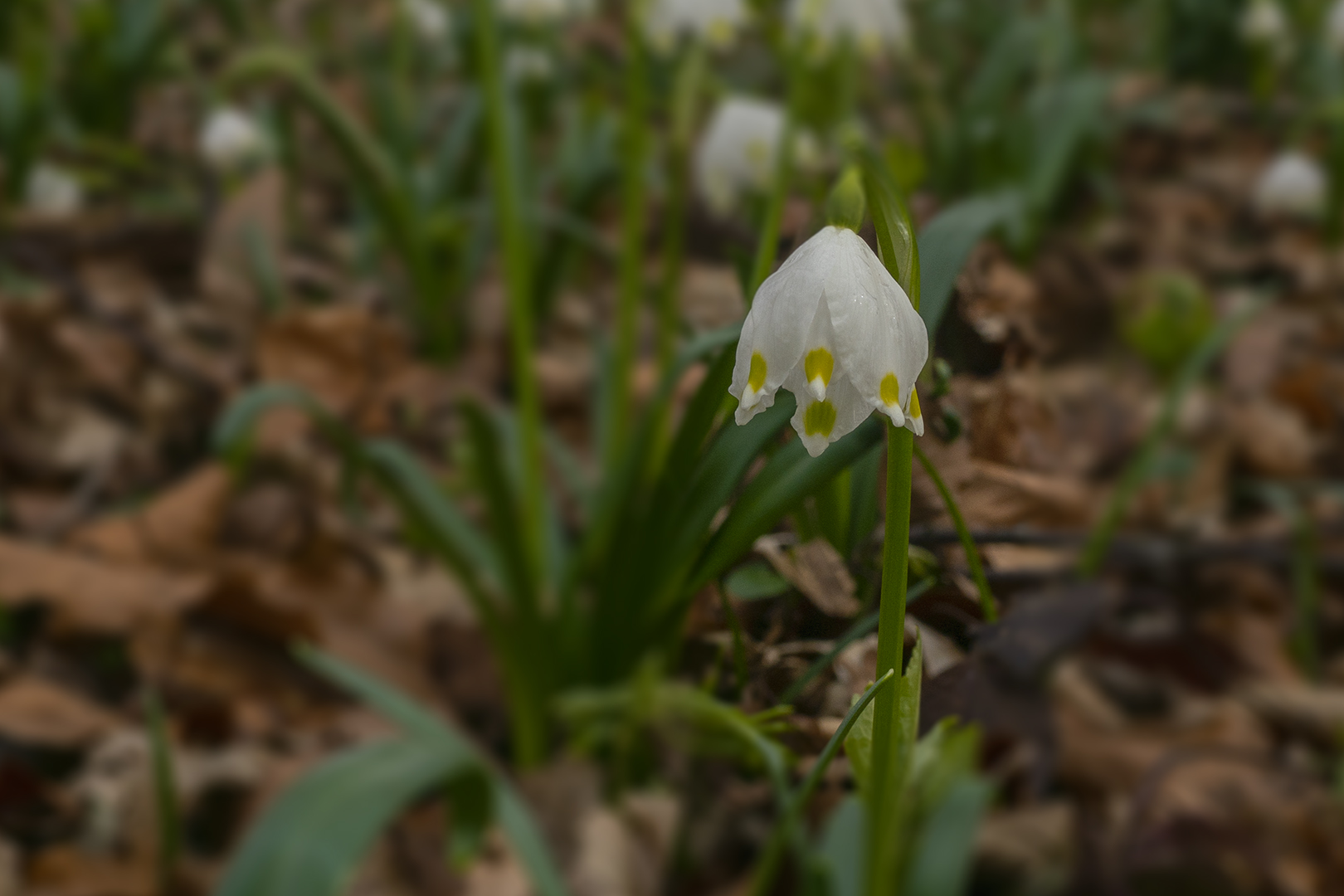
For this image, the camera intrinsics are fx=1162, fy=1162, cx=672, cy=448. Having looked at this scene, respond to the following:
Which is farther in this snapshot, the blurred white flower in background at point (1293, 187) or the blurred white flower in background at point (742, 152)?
the blurred white flower in background at point (1293, 187)

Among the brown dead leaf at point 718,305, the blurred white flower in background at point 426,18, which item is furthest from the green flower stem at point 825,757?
the blurred white flower in background at point 426,18

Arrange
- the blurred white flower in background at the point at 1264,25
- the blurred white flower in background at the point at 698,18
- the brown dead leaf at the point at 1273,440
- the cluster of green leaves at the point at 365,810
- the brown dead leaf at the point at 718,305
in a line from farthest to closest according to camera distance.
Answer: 1. the blurred white flower in background at the point at 1264,25
2. the brown dead leaf at the point at 1273,440
3. the blurred white flower in background at the point at 698,18
4. the cluster of green leaves at the point at 365,810
5. the brown dead leaf at the point at 718,305

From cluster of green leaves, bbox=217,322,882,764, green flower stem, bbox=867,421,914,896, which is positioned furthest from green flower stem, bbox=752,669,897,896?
cluster of green leaves, bbox=217,322,882,764

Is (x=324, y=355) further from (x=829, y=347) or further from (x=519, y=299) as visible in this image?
(x=829, y=347)

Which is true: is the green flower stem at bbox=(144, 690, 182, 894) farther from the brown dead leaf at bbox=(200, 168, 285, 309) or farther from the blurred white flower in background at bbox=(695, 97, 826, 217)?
the brown dead leaf at bbox=(200, 168, 285, 309)

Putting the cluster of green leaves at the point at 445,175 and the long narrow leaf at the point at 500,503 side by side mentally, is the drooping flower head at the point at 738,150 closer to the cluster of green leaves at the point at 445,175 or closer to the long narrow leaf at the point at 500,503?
the cluster of green leaves at the point at 445,175
